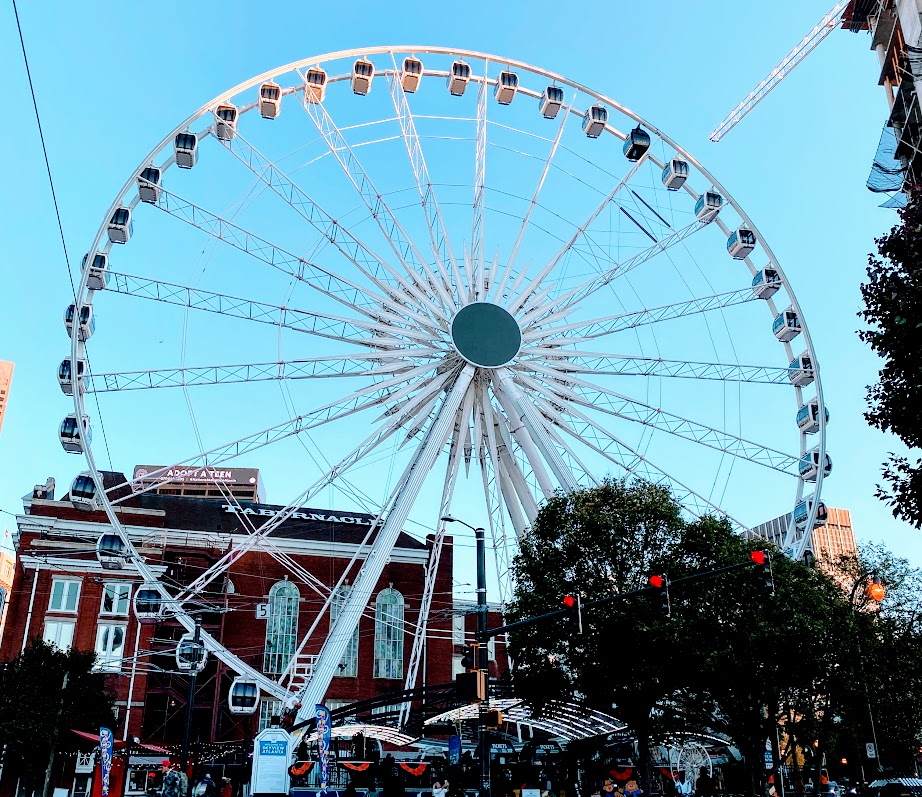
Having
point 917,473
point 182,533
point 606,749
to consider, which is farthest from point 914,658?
point 182,533

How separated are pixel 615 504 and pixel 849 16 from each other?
22466mm

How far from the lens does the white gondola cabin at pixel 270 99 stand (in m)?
37.2

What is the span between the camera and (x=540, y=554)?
31.8 metres

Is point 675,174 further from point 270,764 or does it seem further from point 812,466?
point 270,764

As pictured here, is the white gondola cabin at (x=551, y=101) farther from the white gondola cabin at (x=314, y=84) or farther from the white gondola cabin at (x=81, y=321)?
the white gondola cabin at (x=81, y=321)

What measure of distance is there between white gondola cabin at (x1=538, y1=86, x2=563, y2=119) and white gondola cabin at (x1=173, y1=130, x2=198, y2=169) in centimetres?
1551

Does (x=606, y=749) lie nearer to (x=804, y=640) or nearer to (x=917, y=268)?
(x=804, y=640)

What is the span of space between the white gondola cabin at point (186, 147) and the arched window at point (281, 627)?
31.1 metres

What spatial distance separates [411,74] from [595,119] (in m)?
8.59

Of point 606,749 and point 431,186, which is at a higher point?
point 431,186

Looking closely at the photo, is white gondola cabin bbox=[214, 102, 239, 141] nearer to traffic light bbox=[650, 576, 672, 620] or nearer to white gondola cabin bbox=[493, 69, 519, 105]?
white gondola cabin bbox=[493, 69, 519, 105]

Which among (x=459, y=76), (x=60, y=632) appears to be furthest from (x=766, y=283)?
(x=60, y=632)

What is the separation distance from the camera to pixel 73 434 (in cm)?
3350

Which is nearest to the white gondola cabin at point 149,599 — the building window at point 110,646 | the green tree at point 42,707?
the green tree at point 42,707
